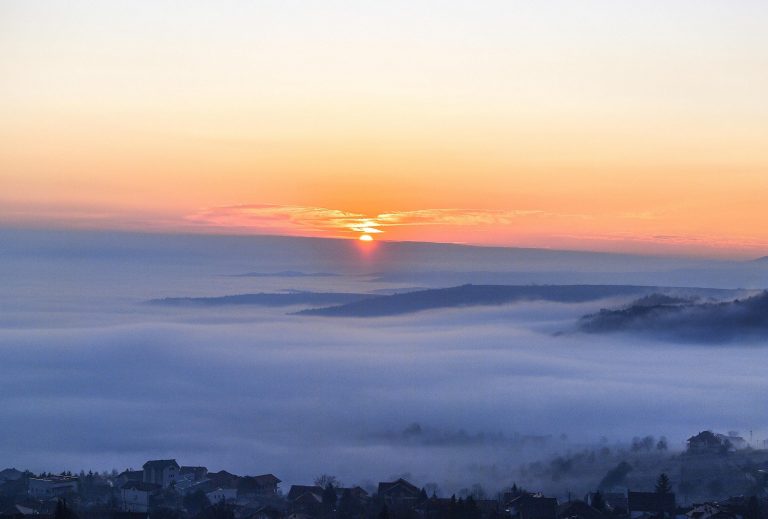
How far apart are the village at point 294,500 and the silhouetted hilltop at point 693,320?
40.5m

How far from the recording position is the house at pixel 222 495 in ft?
89.4

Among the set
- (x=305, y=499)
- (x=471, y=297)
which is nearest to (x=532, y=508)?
(x=305, y=499)

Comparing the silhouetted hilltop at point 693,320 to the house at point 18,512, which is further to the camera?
the silhouetted hilltop at point 693,320

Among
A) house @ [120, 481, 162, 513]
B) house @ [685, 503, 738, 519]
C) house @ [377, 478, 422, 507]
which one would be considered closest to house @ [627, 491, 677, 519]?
house @ [685, 503, 738, 519]

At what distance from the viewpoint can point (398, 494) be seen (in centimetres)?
2628

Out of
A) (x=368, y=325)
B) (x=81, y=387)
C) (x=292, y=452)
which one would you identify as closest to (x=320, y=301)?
(x=368, y=325)

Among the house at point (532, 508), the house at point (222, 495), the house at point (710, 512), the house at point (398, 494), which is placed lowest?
the house at point (222, 495)

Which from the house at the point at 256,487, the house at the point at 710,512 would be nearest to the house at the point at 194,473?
the house at the point at 256,487

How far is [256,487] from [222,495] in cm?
93

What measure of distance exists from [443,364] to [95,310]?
1557 inches

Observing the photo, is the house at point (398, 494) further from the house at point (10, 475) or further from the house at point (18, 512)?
the house at point (10, 475)

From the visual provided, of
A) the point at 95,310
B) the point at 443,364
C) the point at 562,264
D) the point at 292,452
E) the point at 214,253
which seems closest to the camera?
the point at 292,452

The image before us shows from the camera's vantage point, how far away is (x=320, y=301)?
3947 inches

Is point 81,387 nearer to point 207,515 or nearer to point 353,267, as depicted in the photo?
point 207,515
